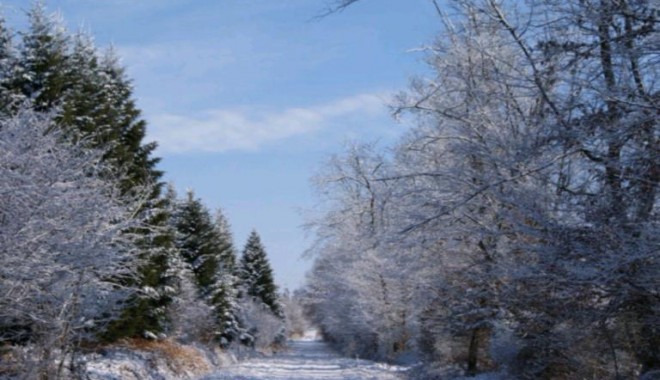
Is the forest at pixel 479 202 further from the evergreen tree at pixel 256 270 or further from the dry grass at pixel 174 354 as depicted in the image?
the evergreen tree at pixel 256 270

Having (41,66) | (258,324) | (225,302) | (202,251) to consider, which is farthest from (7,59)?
(258,324)

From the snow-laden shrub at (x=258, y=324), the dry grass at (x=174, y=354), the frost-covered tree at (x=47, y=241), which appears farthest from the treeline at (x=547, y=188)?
the snow-laden shrub at (x=258, y=324)

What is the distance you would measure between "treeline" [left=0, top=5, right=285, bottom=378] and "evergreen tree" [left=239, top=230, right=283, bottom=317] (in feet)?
83.0

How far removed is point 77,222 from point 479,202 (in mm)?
6997

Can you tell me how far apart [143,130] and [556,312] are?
18816mm

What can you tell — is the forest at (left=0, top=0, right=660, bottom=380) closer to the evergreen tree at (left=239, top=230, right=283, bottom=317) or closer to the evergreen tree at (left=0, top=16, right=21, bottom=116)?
the evergreen tree at (left=0, top=16, right=21, bottom=116)

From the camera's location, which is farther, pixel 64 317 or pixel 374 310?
pixel 374 310

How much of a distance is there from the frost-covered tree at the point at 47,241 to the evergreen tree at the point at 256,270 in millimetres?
48556

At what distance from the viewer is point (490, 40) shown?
11461 mm

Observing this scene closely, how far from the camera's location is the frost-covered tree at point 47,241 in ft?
33.1

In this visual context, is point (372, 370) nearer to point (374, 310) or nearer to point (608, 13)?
point (374, 310)

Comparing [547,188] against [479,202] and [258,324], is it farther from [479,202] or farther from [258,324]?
[258,324]

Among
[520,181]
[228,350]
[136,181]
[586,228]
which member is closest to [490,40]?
[520,181]

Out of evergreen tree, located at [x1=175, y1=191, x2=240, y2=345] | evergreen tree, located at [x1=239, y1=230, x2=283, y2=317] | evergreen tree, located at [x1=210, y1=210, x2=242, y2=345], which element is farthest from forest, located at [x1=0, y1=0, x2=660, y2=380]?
evergreen tree, located at [x1=239, y1=230, x2=283, y2=317]
